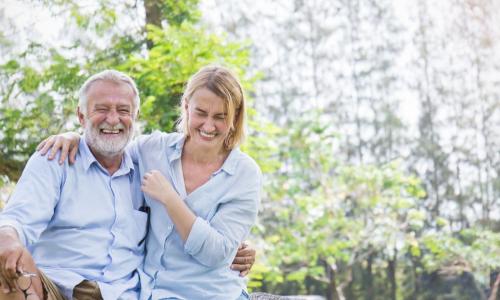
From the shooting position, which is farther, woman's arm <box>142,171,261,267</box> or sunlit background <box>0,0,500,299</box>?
sunlit background <box>0,0,500,299</box>

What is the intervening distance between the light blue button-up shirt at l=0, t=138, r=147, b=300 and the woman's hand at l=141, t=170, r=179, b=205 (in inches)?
4.6

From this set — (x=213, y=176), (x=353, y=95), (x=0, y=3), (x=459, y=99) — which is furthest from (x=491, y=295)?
(x=213, y=176)

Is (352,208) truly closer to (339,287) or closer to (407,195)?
(407,195)

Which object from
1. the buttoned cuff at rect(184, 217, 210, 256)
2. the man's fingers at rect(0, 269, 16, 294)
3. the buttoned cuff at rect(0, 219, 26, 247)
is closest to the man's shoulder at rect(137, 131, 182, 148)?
the buttoned cuff at rect(184, 217, 210, 256)

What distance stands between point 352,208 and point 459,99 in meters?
1.78

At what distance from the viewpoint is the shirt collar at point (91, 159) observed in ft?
6.01

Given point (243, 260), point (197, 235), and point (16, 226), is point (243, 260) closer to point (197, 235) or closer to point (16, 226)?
point (197, 235)

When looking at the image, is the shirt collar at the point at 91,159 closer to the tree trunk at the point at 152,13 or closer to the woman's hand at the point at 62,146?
the woman's hand at the point at 62,146

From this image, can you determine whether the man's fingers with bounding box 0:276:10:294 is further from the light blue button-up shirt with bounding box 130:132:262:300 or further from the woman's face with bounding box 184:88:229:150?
the woman's face with bounding box 184:88:229:150

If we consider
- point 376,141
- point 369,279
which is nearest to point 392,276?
point 369,279

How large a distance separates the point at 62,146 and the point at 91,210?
7.0 inches

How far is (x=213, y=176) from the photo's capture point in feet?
6.02

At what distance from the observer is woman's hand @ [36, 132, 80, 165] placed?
1792mm

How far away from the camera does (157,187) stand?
5.68ft
